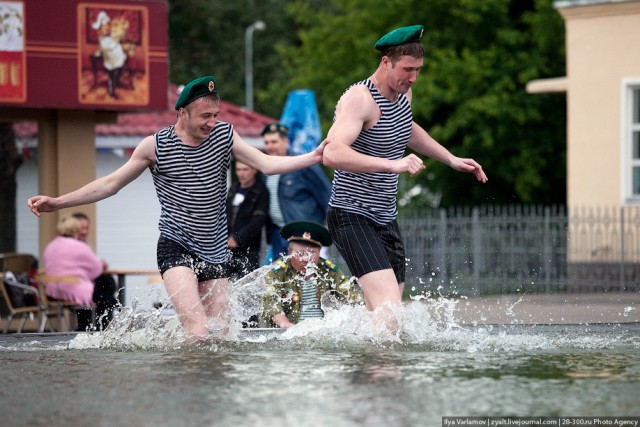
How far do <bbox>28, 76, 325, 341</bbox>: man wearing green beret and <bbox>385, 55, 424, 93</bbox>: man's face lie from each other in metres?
0.56

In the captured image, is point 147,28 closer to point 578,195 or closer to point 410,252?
point 410,252

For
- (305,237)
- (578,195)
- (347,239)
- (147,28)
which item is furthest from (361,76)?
(347,239)

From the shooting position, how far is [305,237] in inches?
404

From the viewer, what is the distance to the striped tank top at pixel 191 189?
7.98 metres

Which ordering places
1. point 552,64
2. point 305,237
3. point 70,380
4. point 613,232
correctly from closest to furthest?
point 70,380, point 305,237, point 613,232, point 552,64

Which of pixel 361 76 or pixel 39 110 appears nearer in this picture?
pixel 39 110

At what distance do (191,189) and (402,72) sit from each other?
141 centimetres

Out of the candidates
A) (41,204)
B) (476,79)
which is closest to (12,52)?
(41,204)

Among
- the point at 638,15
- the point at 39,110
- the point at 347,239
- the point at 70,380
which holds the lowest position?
the point at 70,380

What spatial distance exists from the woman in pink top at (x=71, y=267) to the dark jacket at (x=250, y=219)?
1.99 meters

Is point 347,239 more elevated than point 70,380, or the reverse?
point 347,239

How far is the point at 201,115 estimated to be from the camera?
7910 mm

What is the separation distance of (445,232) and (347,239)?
14694 mm

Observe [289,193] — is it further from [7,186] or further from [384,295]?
[7,186]
